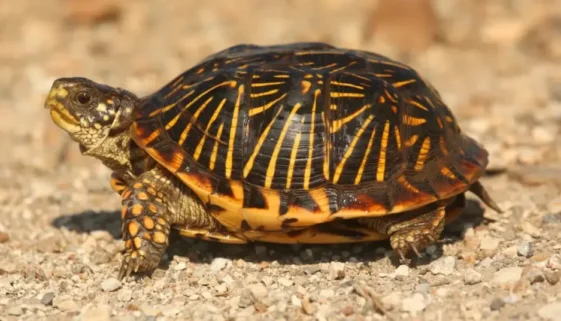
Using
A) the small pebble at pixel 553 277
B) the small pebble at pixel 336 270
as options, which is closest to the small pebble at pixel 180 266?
the small pebble at pixel 336 270

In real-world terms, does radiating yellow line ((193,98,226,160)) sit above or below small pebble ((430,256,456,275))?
above

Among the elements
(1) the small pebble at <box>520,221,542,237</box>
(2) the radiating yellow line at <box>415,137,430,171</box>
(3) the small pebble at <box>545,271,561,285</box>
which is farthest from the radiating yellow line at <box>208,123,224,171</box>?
(1) the small pebble at <box>520,221,542,237</box>

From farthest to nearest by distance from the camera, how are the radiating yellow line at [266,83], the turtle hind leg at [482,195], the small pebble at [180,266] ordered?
the turtle hind leg at [482,195] < the small pebble at [180,266] < the radiating yellow line at [266,83]

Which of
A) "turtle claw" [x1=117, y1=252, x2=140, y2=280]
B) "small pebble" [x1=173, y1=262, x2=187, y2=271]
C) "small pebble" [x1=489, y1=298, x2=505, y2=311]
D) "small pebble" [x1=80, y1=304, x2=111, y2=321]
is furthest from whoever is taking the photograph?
"small pebble" [x1=173, y1=262, x2=187, y2=271]

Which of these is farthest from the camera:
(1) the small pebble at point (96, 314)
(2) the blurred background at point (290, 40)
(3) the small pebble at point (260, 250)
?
(2) the blurred background at point (290, 40)

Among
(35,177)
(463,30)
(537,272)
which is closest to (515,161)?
(537,272)

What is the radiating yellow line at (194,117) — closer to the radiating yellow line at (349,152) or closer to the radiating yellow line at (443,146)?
the radiating yellow line at (349,152)

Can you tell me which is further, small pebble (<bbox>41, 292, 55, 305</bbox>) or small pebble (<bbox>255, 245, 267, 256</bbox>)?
small pebble (<bbox>255, 245, 267, 256</bbox>)

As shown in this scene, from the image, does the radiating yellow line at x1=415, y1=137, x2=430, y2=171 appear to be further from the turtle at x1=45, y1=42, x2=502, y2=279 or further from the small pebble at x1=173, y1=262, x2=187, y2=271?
the small pebble at x1=173, y1=262, x2=187, y2=271

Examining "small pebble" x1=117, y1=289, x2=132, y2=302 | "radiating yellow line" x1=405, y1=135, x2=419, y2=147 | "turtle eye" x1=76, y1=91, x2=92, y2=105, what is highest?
"turtle eye" x1=76, y1=91, x2=92, y2=105

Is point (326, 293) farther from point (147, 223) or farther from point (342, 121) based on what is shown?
point (147, 223)
